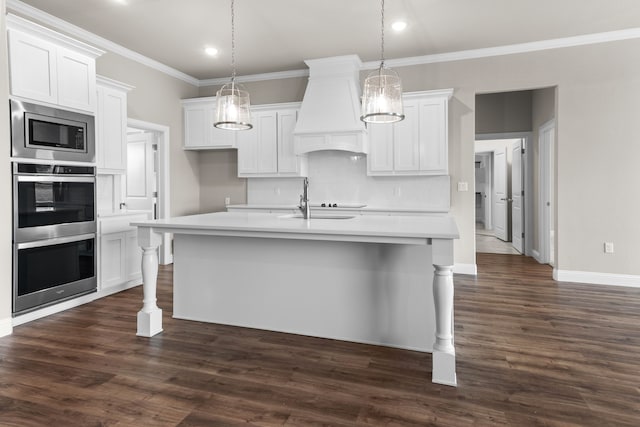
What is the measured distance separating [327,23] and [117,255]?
3.34m

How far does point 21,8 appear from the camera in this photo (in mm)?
3684

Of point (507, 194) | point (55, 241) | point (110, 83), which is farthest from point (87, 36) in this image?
point (507, 194)

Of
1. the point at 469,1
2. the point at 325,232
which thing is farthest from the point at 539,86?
the point at 325,232

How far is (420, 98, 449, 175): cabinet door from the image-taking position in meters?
4.84

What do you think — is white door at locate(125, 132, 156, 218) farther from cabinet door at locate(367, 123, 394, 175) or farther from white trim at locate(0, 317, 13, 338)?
cabinet door at locate(367, 123, 394, 175)

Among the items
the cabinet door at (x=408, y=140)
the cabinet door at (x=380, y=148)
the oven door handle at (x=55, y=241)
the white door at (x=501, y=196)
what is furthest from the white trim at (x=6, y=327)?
the white door at (x=501, y=196)

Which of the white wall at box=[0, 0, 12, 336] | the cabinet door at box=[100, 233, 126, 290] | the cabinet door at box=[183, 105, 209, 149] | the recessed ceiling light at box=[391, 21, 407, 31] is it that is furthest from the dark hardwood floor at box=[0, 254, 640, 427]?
the cabinet door at box=[183, 105, 209, 149]

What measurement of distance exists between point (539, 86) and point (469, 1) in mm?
1791

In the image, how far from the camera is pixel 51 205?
11.2 ft

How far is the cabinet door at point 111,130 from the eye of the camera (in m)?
4.12

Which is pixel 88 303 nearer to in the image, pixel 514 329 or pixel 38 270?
pixel 38 270

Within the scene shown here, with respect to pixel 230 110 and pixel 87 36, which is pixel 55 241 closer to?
pixel 230 110

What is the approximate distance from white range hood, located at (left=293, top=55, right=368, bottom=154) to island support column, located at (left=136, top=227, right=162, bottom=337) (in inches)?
108

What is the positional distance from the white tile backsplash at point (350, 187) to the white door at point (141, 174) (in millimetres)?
1455
